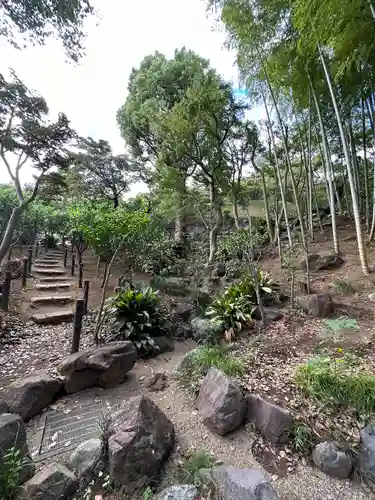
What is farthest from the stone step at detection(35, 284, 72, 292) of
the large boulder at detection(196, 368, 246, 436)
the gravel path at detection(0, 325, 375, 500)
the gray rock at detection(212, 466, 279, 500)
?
the gray rock at detection(212, 466, 279, 500)

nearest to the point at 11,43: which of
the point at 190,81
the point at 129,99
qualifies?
the point at 190,81

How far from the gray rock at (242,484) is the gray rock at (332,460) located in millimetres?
438

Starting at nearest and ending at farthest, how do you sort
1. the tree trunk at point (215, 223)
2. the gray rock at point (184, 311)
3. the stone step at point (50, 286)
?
the gray rock at point (184, 311) < the stone step at point (50, 286) < the tree trunk at point (215, 223)

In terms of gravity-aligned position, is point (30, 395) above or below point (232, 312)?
below

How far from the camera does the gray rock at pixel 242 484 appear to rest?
4.52 ft

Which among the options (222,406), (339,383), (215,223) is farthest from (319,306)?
(215,223)

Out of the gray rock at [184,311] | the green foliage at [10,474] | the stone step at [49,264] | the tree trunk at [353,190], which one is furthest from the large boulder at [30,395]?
the stone step at [49,264]

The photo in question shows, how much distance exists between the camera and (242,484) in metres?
1.43

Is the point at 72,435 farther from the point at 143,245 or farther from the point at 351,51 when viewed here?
the point at 351,51

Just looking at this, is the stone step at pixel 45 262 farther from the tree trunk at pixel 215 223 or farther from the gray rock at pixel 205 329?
the gray rock at pixel 205 329

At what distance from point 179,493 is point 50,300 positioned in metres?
4.37

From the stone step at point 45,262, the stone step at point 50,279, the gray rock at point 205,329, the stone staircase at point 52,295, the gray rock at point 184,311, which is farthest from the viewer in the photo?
the stone step at point 45,262

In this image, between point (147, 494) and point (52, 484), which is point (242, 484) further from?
point (52, 484)

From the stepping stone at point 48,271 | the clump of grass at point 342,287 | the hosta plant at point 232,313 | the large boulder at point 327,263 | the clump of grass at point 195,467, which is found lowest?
the clump of grass at point 195,467
